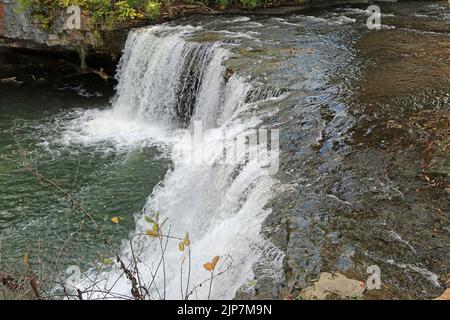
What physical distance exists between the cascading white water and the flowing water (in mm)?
31

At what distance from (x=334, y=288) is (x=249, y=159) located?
2.71 m

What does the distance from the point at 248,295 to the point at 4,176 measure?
6613mm

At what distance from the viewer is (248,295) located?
394cm

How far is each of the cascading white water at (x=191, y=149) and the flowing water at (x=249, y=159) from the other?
31 millimetres

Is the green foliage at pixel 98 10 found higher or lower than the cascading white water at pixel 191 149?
higher

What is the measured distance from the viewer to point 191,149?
9.02 meters

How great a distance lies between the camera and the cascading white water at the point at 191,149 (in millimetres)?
5059

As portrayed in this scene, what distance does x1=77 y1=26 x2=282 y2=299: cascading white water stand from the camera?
5.06 m

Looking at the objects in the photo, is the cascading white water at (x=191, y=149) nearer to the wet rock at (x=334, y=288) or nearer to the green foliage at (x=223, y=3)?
the wet rock at (x=334, y=288)
